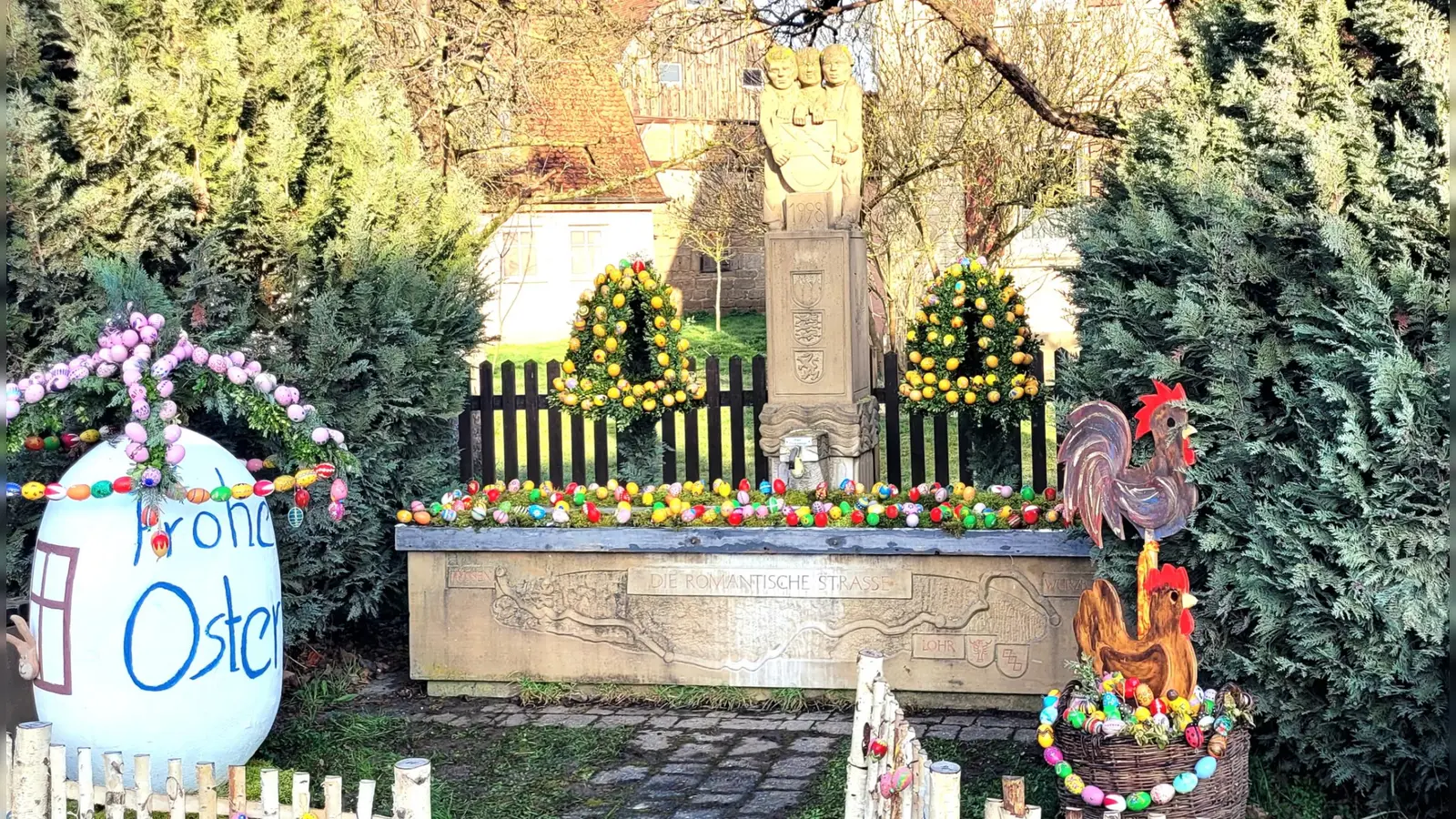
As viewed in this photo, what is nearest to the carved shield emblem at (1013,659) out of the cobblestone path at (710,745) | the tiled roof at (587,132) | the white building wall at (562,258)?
the cobblestone path at (710,745)

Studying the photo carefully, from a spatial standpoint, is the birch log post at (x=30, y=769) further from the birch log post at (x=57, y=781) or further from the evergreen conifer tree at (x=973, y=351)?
the evergreen conifer tree at (x=973, y=351)

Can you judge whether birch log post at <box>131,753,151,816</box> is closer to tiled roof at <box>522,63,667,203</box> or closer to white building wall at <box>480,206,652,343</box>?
tiled roof at <box>522,63,667,203</box>

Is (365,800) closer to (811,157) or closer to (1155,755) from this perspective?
(1155,755)

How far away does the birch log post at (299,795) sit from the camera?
369 cm

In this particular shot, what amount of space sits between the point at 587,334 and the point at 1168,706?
4.55 m

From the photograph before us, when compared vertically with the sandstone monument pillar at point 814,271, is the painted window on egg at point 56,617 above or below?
below

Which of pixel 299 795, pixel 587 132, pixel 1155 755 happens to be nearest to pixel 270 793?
pixel 299 795

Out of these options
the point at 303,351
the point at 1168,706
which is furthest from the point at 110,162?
the point at 1168,706

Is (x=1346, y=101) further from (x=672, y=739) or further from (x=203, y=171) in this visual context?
(x=203, y=171)

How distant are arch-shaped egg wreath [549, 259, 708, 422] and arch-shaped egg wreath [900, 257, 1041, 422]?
138 cm

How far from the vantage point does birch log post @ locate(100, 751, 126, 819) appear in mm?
4145

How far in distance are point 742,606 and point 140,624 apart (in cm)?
296

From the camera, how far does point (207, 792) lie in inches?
158

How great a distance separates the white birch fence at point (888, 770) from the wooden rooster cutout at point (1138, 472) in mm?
1511
